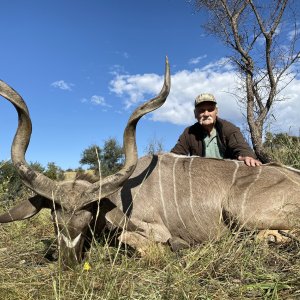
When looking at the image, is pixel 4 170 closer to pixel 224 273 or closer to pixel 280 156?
pixel 280 156

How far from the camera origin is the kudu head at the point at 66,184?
2.31 metres

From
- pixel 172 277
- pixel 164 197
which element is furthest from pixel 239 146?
pixel 172 277

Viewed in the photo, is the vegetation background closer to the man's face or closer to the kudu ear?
the kudu ear

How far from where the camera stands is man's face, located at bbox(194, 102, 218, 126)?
143 inches

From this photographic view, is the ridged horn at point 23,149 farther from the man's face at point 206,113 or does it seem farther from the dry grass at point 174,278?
the man's face at point 206,113

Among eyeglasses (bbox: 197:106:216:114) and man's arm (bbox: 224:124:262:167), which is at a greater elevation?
eyeglasses (bbox: 197:106:216:114)

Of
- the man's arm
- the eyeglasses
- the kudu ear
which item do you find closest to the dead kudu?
the kudu ear

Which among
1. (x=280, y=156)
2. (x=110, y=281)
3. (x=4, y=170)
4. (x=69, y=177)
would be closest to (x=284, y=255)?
(x=110, y=281)

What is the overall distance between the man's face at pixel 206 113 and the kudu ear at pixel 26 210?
1.62m

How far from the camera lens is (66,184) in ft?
8.75

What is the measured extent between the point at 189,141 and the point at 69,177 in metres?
1.16

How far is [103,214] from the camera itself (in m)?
2.55

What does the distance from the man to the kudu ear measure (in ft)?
4.77

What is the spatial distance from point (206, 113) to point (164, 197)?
998 millimetres
